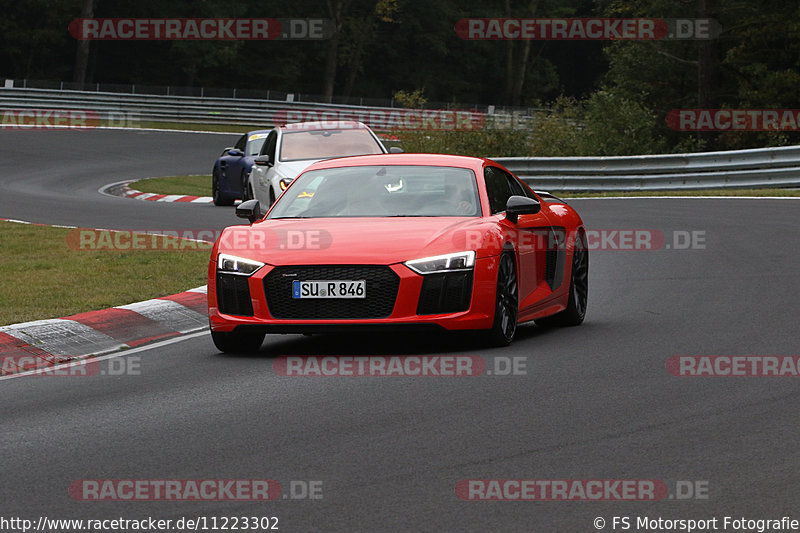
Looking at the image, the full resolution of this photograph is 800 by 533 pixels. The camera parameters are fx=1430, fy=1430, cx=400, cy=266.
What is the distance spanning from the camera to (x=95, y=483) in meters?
5.98

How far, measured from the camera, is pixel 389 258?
9352mm

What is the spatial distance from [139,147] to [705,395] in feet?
133

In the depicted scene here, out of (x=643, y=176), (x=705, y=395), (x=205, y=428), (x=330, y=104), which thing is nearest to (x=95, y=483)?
(x=205, y=428)

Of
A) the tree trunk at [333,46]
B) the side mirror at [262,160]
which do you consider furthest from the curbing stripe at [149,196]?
the tree trunk at [333,46]

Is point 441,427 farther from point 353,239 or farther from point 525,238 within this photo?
point 525,238

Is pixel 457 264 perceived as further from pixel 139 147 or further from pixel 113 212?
pixel 139 147

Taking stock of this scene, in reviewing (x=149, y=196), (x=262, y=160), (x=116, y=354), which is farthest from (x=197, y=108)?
(x=116, y=354)

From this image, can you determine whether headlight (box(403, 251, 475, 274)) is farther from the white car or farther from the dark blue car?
the dark blue car

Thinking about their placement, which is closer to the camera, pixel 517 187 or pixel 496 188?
pixel 496 188

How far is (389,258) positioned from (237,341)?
134 cm

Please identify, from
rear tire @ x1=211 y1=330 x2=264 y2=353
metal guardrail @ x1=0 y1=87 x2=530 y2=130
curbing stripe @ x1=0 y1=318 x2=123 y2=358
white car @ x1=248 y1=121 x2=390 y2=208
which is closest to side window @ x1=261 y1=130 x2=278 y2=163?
white car @ x1=248 y1=121 x2=390 y2=208

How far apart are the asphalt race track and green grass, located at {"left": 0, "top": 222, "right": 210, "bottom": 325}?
1582 millimetres

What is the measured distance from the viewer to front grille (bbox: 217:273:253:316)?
31.4 feet

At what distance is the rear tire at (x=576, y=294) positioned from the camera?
1132 centimetres
